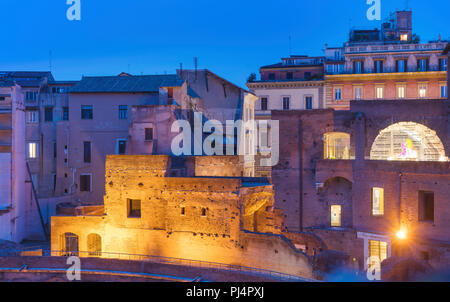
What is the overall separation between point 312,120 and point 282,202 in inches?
202

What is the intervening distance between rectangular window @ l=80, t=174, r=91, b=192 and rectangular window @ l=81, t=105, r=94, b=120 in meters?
3.72

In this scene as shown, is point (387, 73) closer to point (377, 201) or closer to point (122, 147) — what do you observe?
point (377, 201)

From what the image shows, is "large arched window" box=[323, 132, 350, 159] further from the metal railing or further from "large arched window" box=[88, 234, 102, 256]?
"large arched window" box=[88, 234, 102, 256]

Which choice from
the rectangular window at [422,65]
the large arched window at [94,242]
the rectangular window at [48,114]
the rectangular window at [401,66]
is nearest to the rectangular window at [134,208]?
the large arched window at [94,242]

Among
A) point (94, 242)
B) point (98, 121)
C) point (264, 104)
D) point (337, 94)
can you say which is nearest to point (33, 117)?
point (98, 121)

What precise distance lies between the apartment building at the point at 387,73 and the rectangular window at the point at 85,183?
65.9 ft

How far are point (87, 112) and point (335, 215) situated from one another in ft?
54.7

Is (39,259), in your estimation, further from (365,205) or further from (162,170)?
(365,205)

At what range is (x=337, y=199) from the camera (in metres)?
25.0

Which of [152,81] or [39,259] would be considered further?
[152,81]

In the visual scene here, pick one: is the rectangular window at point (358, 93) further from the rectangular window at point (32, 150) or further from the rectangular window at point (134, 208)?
the rectangular window at point (32, 150)

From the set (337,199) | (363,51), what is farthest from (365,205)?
(363,51)

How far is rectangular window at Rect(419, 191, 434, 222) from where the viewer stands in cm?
2189

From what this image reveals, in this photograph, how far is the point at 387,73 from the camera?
35656mm
